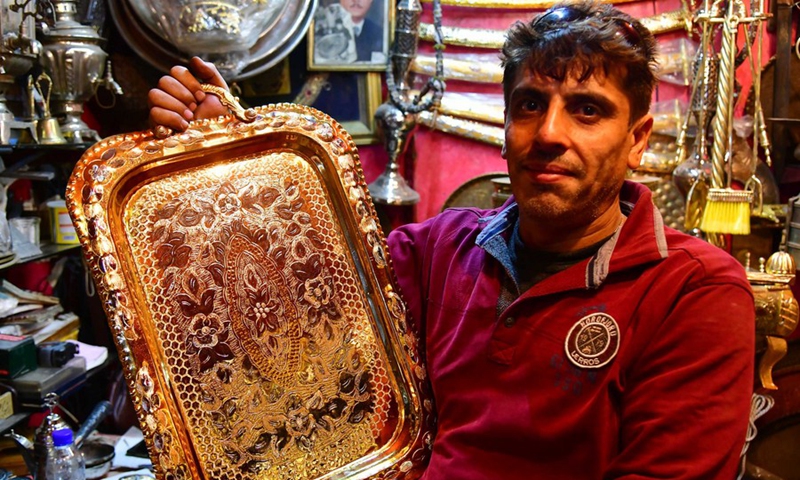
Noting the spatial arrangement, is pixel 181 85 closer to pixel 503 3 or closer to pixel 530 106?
pixel 530 106

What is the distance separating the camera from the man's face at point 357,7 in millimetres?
3012

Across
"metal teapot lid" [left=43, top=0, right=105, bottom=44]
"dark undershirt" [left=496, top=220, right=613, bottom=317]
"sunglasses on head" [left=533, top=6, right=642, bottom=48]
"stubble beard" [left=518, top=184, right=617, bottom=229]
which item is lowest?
"dark undershirt" [left=496, top=220, right=613, bottom=317]

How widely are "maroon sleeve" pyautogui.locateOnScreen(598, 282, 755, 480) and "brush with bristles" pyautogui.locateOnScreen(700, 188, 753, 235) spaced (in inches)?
49.8

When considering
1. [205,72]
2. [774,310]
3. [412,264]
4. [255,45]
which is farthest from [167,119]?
[774,310]

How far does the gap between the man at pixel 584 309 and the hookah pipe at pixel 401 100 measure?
150 cm

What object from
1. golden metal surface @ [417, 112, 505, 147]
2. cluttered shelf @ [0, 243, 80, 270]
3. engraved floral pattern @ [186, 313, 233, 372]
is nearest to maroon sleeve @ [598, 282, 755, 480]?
engraved floral pattern @ [186, 313, 233, 372]

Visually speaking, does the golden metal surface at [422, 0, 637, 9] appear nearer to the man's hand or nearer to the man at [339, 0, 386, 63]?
the man at [339, 0, 386, 63]

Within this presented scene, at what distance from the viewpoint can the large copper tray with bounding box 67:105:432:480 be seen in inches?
49.0

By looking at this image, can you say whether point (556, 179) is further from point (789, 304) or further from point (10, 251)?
point (10, 251)

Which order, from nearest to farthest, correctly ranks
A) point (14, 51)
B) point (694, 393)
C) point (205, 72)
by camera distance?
point (694, 393) → point (205, 72) → point (14, 51)

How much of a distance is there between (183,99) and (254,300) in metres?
0.43

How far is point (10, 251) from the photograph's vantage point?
1.94m

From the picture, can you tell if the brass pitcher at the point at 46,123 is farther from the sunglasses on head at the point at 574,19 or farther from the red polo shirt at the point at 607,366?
the sunglasses on head at the point at 574,19

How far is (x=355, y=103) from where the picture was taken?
3.10 m
